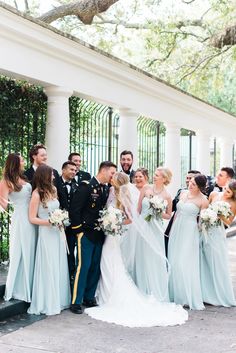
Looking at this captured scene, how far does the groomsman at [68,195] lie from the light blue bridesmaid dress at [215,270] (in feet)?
5.87

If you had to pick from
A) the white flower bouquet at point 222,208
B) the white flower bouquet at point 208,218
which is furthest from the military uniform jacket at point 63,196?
the white flower bouquet at point 222,208

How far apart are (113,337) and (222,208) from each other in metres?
2.36

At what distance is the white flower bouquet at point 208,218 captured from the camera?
22.5ft

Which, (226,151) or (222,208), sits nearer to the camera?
(222,208)

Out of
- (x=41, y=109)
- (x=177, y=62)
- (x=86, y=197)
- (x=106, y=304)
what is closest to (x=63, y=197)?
(x=86, y=197)

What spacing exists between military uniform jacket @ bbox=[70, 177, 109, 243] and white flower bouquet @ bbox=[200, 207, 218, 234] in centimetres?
135

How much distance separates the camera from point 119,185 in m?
6.62

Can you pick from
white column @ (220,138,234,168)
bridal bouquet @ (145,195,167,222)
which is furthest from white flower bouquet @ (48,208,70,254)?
white column @ (220,138,234,168)

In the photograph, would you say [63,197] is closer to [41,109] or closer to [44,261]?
[44,261]

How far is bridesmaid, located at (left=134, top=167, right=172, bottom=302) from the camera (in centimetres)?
712

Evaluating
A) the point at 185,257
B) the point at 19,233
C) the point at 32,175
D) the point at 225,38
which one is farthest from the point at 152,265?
the point at 225,38

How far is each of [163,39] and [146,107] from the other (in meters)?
6.27

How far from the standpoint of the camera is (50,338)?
546 cm

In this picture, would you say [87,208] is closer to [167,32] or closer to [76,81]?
[76,81]
